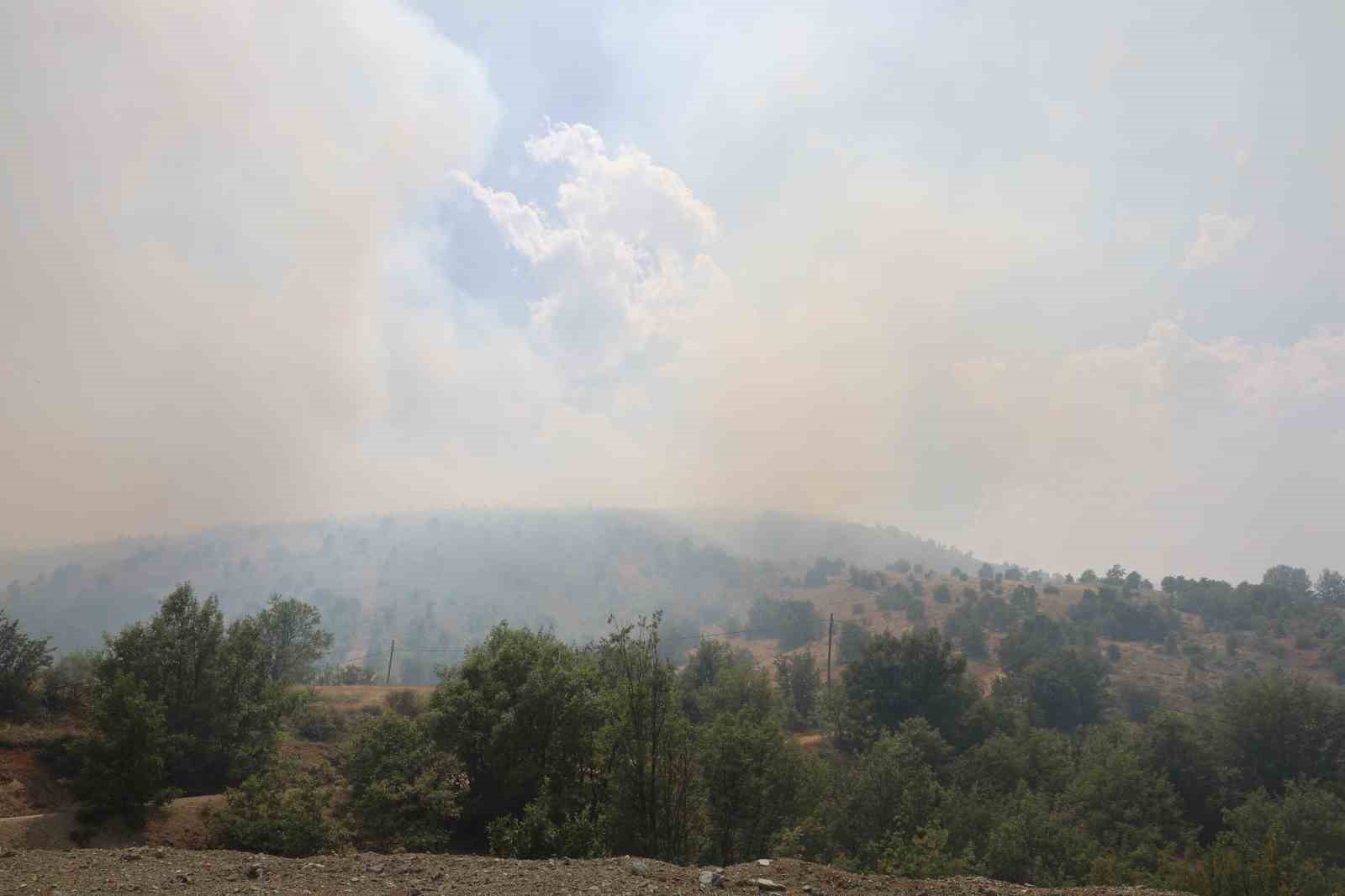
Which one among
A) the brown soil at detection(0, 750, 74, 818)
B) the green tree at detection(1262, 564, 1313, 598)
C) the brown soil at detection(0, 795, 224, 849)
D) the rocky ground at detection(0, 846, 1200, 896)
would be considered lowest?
the brown soil at detection(0, 795, 224, 849)

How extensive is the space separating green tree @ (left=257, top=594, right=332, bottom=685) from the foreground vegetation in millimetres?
19190

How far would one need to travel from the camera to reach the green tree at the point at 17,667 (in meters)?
35.8

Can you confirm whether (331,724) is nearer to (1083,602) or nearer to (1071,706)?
(1071,706)

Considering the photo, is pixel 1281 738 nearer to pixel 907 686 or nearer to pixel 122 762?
pixel 907 686

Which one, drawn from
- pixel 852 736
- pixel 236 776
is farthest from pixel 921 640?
pixel 236 776

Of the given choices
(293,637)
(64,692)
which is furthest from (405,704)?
(293,637)

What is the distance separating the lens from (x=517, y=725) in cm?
3164

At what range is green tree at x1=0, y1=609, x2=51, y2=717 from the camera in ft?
117

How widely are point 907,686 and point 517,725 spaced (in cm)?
4872

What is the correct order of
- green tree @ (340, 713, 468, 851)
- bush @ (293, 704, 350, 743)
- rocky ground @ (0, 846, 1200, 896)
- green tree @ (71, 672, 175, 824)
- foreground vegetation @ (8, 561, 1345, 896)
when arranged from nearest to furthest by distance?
rocky ground @ (0, 846, 1200, 896) < foreground vegetation @ (8, 561, 1345, 896) < green tree @ (71, 672, 175, 824) < green tree @ (340, 713, 468, 851) < bush @ (293, 704, 350, 743)

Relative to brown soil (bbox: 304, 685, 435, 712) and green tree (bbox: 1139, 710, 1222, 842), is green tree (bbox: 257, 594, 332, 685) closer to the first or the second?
brown soil (bbox: 304, 685, 435, 712)

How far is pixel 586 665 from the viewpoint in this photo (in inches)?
1300

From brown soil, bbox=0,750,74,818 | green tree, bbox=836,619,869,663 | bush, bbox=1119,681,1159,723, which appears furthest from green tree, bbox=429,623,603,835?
green tree, bbox=836,619,869,663

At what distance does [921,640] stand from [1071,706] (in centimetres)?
2548
